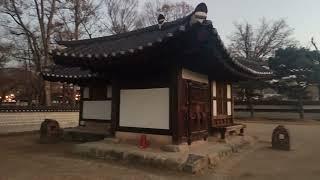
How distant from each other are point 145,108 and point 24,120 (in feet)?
39.8

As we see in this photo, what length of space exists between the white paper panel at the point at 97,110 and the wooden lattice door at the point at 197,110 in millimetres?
4858

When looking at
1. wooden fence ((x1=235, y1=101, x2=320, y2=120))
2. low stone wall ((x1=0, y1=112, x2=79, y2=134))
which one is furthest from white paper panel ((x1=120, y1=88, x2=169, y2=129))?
wooden fence ((x1=235, y1=101, x2=320, y2=120))

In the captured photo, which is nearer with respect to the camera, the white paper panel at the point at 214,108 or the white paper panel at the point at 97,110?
the white paper panel at the point at 214,108

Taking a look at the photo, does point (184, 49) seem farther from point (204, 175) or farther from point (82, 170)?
point (82, 170)

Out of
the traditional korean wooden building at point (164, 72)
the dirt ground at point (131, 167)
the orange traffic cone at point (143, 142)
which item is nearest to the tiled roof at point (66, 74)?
the traditional korean wooden building at point (164, 72)

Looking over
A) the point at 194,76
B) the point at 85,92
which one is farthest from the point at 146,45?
the point at 85,92

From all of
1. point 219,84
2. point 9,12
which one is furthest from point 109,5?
point 219,84

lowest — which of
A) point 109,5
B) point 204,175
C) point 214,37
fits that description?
point 204,175

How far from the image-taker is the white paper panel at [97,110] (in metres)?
15.4

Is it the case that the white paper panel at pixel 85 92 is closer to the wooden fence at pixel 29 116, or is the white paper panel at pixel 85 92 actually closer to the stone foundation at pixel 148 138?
the stone foundation at pixel 148 138

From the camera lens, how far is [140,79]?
449 inches

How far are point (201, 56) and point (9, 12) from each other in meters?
22.3

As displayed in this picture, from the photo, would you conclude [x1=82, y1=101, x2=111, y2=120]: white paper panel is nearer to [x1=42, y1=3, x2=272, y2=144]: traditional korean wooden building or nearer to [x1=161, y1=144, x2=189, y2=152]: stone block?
[x1=42, y1=3, x2=272, y2=144]: traditional korean wooden building

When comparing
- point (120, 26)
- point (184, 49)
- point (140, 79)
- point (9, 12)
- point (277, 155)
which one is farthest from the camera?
point (120, 26)
